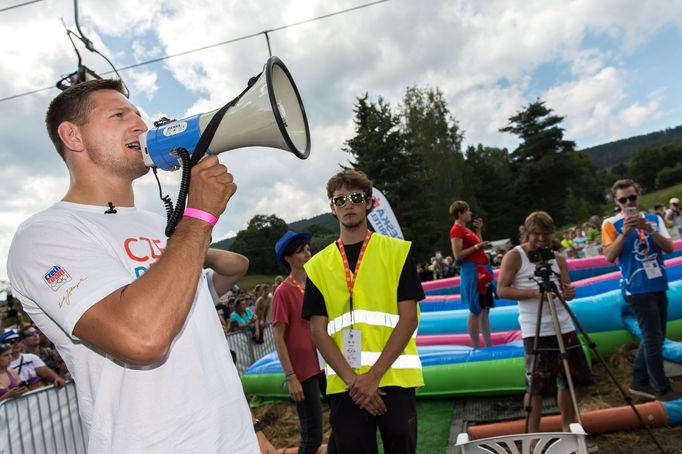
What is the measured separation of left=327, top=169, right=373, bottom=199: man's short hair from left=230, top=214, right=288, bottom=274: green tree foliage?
35.7 meters

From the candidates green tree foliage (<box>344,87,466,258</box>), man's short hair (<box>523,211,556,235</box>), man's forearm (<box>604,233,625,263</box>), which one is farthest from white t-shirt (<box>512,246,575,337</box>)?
green tree foliage (<box>344,87,466,258</box>)

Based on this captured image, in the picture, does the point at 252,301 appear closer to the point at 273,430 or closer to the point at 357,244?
the point at 273,430

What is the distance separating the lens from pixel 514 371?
484 centimetres

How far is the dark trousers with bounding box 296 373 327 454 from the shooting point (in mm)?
3432

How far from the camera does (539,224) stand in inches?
149

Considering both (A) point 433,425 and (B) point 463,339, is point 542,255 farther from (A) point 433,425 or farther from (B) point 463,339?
(B) point 463,339

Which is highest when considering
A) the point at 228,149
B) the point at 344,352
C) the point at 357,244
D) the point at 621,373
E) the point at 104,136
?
the point at 104,136

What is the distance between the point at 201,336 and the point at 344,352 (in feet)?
4.46

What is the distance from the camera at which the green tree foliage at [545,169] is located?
48.2m

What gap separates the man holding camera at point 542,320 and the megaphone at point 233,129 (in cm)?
280

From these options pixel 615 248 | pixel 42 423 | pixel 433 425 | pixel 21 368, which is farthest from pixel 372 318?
pixel 21 368

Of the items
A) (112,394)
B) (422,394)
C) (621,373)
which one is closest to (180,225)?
(112,394)

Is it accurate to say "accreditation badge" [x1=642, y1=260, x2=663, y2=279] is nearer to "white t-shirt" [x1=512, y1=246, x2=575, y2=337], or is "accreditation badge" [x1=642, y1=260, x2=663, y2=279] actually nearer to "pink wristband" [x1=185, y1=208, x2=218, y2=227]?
"white t-shirt" [x1=512, y1=246, x2=575, y2=337]

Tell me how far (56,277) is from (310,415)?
2677 millimetres
